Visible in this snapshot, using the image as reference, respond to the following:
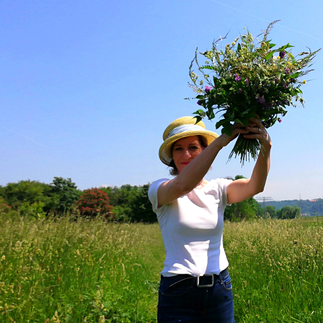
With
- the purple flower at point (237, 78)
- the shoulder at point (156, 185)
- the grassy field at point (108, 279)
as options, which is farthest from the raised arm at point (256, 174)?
the grassy field at point (108, 279)

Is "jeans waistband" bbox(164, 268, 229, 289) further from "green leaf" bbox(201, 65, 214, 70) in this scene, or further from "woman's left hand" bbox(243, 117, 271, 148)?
"green leaf" bbox(201, 65, 214, 70)

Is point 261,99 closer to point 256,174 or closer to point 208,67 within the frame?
point 208,67

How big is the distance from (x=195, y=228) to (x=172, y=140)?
0.69m

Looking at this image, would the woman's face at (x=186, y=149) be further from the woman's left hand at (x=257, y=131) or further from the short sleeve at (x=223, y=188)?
the woman's left hand at (x=257, y=131)

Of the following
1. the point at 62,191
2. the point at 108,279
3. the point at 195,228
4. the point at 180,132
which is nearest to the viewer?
the point at 195,228

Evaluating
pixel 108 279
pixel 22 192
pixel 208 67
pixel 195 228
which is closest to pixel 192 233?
pixel 195 228

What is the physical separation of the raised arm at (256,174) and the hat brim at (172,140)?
0.40 m

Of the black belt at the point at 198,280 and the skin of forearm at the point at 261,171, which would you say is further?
the skin of forearm at the point at 261,171

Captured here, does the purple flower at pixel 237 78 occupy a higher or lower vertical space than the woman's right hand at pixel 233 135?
higher

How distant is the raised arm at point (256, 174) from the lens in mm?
1904

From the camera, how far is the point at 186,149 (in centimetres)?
227

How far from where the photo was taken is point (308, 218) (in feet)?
18.1

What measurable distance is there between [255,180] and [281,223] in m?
4.34

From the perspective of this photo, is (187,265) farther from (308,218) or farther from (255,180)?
(308,218)
